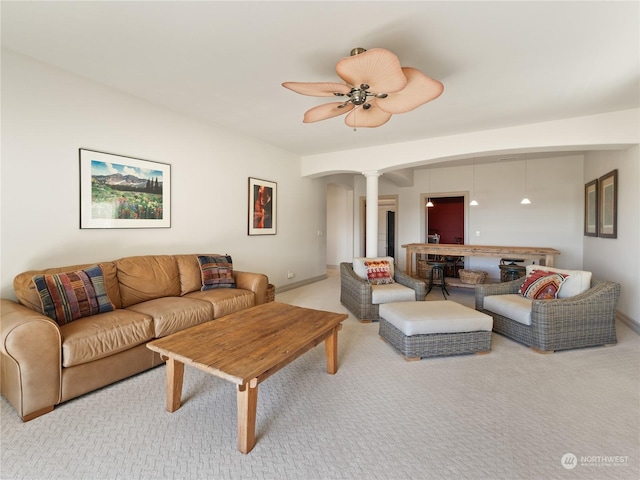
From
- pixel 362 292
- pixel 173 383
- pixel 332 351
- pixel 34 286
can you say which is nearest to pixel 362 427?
pixel 332 351

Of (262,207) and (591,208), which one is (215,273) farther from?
(591,208)

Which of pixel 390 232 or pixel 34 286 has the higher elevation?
pixel 390 232

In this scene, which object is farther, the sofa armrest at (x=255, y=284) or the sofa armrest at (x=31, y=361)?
the sofa armrest at (x=255, y=284)

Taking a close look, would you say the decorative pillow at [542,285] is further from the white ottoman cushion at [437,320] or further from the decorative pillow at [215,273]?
the decorative pillow at [215,273]

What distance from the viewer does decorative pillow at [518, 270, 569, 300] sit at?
128 inches

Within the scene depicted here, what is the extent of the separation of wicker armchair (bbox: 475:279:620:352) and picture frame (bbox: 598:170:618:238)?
171 cm

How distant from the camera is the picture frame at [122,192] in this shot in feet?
9.59

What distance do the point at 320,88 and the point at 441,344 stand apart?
2.41m

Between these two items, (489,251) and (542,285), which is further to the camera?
(489,251)

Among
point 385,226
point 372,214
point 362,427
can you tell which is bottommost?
point 362,427

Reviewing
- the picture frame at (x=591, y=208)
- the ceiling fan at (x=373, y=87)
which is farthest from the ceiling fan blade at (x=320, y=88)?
the picture frame at (x=591, y=208)

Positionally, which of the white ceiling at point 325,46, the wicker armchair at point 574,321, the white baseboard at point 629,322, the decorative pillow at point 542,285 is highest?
the white ceiling at point 325,46

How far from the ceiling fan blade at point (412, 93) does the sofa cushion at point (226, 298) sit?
2.34 metres

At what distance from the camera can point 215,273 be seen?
352 centimetres
